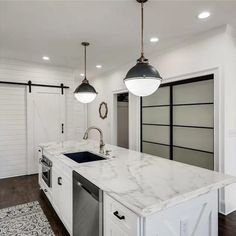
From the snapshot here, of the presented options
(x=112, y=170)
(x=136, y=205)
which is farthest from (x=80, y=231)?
(x=136, y=205)

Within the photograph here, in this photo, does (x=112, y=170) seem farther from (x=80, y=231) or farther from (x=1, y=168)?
(x=1, y=168)

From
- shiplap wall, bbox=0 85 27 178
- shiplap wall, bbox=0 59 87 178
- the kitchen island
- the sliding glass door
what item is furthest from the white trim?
shiplap wall, bbox=0 85 27 178

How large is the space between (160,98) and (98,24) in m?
1.98

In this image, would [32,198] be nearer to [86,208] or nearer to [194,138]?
[86,208]

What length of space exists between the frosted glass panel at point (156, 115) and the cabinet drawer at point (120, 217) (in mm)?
2659

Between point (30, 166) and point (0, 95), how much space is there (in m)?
1.82

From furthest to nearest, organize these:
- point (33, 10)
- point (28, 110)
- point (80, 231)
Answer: point (28, 110)
point (33, 10)
point (80, 231)

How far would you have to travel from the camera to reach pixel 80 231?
6.00ft

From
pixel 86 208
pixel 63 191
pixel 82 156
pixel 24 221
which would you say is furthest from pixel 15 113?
pixel 86 208

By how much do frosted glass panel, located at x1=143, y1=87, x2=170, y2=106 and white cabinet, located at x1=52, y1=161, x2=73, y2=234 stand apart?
2423 mm

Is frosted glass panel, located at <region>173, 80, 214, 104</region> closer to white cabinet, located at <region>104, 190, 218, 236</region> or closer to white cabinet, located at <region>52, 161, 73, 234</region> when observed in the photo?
white cabinet, located at <region>104, 190, 218, 236</region>

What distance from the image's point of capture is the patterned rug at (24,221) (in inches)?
91.6

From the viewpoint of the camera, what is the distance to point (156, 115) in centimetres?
408

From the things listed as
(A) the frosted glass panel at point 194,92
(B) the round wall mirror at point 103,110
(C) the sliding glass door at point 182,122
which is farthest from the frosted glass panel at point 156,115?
(B) the round wall mirror at point 103,110
